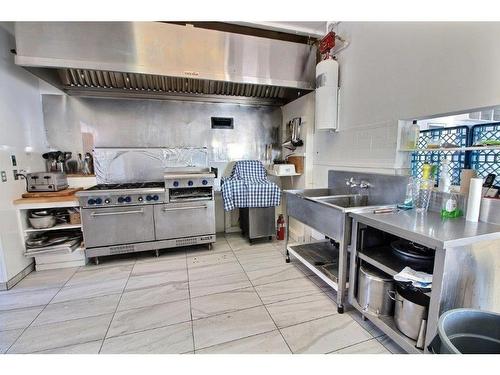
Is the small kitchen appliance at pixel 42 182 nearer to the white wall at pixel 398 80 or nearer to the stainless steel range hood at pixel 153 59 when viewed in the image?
the stainless steel range hood at pixel 153 59

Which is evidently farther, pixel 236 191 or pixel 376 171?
pixel 236 191

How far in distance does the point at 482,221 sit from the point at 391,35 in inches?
57.1

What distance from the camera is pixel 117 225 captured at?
2424mm

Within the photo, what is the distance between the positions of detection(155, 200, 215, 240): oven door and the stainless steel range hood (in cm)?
135

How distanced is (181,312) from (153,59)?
2.24 m

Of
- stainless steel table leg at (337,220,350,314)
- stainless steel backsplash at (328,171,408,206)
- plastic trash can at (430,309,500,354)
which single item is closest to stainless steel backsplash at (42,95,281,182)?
stainless steel backsplash at (328,171,408,206)

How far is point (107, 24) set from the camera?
82.2 inches

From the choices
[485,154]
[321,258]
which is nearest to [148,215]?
[321,258]

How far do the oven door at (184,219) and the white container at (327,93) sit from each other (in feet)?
5.02

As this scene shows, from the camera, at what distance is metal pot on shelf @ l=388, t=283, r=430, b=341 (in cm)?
121

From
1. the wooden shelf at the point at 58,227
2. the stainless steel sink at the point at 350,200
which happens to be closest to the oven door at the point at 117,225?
the wooden shelf at the point at 58,227

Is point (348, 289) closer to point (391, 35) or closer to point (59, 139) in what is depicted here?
point (391, 35)

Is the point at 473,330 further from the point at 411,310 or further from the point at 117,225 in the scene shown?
the point at 117,225
